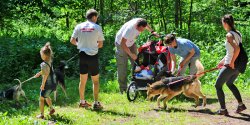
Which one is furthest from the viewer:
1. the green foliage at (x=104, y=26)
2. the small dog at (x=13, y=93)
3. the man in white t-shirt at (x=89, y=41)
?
the green foliage at (x=104, y=26)

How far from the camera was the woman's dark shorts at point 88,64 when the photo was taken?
26.0 feet

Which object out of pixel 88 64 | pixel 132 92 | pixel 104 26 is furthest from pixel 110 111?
pixel 104 26

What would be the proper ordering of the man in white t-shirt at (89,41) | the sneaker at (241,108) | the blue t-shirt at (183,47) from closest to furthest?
the sneaker at (241,108) < the man in white t-shirt at (89,41) < the blue t-shirt at (183,47)

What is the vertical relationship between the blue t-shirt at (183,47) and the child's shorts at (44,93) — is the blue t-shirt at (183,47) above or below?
above

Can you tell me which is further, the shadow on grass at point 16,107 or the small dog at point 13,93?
the small dog at point 13,93

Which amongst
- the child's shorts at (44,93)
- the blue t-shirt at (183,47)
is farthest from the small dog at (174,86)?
the child's shorts at (44,93)

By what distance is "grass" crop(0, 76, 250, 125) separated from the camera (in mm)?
7133

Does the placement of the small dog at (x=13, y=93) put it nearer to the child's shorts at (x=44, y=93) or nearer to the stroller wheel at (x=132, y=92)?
the child's shorts at (x=44, y=93)

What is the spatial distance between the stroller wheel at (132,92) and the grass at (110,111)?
0.12 m

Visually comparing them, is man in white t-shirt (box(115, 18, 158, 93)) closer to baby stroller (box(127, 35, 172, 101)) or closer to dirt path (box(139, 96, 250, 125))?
baby stroller (box(127, 35, 172, 101))

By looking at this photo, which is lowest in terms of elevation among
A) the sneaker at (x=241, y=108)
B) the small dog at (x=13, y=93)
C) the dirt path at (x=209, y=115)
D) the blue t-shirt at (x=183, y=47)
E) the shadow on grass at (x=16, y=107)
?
the dirt path at (x=209, y=115)

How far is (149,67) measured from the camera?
9.07 metres

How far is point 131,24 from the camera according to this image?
30.1 ft

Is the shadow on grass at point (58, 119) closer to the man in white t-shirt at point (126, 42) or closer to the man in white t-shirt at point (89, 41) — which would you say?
the man in white t-shirt at point (89, 41)
